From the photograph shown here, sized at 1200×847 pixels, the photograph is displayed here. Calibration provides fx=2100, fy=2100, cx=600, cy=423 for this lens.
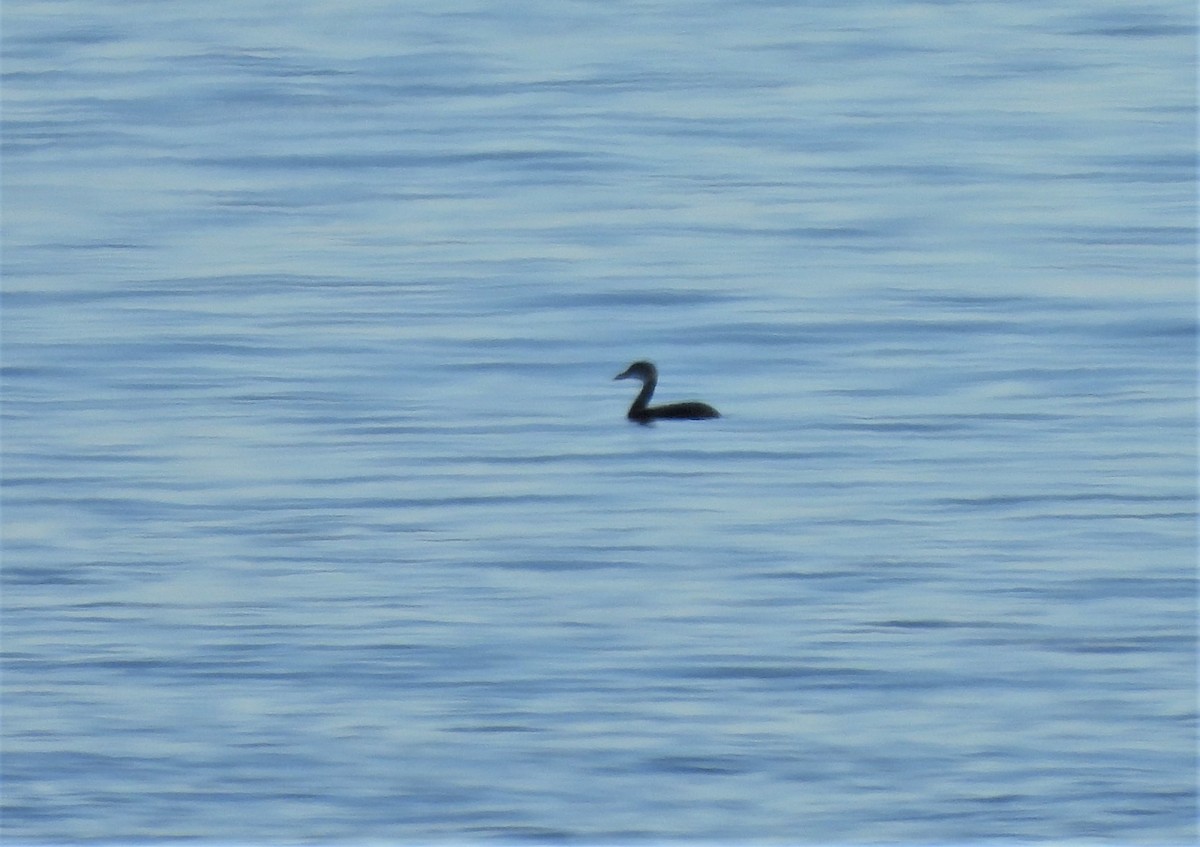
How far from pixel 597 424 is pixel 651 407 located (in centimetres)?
20

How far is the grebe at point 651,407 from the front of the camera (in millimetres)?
7422

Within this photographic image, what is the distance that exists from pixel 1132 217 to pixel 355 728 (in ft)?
8.66

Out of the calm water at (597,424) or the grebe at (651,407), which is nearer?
the calm water at (597,424)

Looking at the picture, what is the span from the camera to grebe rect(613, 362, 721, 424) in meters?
7.42

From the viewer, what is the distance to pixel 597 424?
7520 millimetres

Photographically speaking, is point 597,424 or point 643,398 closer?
point 597,424

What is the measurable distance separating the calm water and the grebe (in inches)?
3.0

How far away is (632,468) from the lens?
266 inches

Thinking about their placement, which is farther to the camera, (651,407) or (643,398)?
(643,398)

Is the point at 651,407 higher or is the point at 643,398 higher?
the point at 643,398

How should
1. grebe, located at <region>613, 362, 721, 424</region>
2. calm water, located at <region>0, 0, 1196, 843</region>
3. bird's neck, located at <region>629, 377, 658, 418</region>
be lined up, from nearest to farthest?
calm water, located at <region>0, 0, 1196, 843</region> → grebe, located at <region>613, 362, 721, 424</region> → bird's neck, located at <region>629, 377, 658, 418</region>

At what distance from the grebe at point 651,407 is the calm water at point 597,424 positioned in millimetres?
75

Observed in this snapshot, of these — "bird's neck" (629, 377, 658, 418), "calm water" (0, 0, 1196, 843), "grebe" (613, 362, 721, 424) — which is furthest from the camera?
"bird's neck" (629, 377, 658, 418)

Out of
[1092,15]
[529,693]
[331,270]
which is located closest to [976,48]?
[1092,15]
